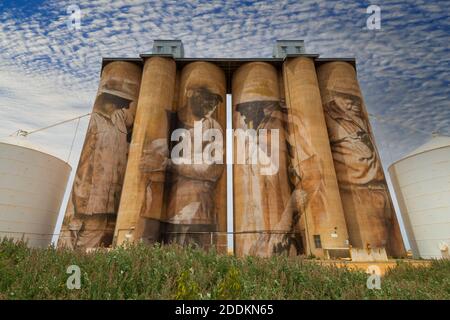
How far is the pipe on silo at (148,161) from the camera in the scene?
22047mm

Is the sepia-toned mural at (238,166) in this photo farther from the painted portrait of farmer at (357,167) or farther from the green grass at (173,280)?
the green grass at (173,280)

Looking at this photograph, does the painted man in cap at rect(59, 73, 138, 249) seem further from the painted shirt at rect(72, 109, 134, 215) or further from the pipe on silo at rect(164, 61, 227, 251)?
the pipe on silo at rect(164, 61, 227, 251)

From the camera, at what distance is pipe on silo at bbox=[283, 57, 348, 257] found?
21641 millimetres

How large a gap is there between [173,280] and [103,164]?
23.2m

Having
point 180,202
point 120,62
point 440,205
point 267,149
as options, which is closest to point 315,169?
point 267,149

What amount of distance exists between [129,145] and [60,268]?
22879 mm

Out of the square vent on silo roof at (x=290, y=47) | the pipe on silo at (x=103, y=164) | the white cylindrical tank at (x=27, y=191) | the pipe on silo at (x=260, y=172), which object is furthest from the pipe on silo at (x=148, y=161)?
the square vent on silo roof at (x=290, y=47)

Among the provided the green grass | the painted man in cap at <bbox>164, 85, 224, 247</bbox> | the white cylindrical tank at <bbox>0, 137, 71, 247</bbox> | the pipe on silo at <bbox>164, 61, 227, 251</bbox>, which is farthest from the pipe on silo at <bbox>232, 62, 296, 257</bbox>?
the white cylindrical tank at <bbox>0, 137, 71, 247</bbox>

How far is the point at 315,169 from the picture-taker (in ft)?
77.9

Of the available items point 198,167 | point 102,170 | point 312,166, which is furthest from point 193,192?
point 312,166

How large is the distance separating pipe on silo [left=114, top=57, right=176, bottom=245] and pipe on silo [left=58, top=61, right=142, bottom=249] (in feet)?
7.20

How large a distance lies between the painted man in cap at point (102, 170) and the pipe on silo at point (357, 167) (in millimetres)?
22354

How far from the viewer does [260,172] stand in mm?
24500
